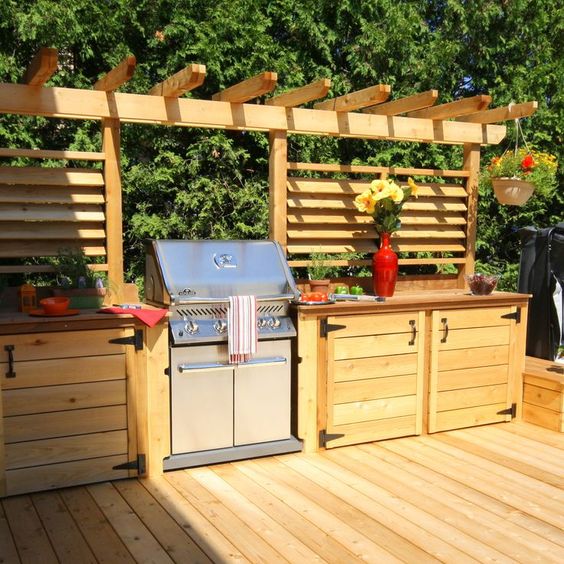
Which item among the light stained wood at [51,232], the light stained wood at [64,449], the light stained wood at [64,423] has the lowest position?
the light stained wood at [64,449]

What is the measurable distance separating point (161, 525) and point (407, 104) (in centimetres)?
306

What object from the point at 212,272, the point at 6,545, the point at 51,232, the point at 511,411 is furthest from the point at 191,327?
the point at 511,411

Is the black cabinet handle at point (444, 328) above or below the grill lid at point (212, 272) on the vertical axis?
below

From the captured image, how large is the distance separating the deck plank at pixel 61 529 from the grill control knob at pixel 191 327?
108cm

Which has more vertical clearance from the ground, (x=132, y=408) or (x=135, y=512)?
(x=132, y=408)

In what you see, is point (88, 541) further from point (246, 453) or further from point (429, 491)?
point (429, 491)

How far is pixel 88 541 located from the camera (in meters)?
2.96

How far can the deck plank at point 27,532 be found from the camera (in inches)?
111

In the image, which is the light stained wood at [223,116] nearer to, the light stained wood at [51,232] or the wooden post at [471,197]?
the wooden post at [471,197]

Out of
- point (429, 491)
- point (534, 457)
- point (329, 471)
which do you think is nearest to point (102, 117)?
point (329, 471)

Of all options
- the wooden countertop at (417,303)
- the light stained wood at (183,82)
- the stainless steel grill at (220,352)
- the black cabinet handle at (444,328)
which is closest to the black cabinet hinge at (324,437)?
the stainless steel grill at (220,352)

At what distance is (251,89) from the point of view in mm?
4008

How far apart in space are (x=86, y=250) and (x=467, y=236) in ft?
9.58

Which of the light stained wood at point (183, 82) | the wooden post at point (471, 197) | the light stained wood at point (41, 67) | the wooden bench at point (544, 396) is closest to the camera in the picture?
the light stained wood at point (41, 67)
